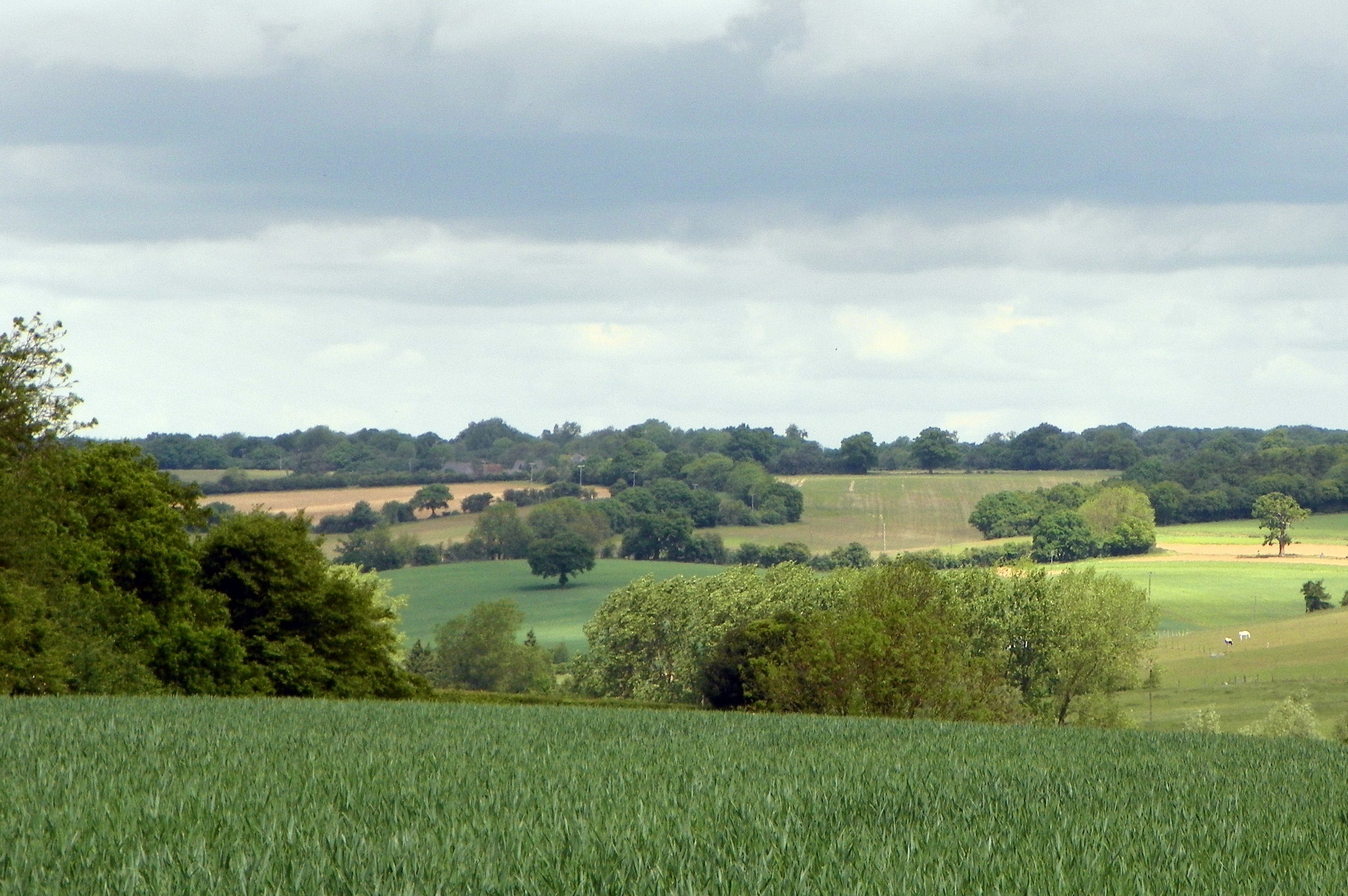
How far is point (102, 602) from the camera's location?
4034cm

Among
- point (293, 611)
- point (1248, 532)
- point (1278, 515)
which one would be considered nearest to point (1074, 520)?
point (1278, 515)

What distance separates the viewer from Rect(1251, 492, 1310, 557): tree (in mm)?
167875

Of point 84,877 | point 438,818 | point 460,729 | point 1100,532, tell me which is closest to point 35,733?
point 460,729

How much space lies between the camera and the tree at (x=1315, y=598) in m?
134

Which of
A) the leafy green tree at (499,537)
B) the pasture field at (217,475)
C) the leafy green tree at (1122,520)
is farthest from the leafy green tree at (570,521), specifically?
the leafy green tree at (1122,520)

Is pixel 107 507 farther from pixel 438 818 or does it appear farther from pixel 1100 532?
pixel 1100 532

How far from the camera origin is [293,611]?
44938 millimetres

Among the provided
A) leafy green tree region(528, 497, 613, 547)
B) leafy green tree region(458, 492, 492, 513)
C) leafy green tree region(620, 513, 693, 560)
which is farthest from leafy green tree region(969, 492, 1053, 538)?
leafy green tree region(458, 492, 492, 513)

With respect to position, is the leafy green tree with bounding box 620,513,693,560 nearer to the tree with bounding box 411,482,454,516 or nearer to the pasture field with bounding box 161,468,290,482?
the tree with bounding box 411,482,454,516

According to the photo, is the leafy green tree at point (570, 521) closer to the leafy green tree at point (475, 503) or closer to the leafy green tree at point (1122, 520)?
the leafy green tree at point (475, 503)

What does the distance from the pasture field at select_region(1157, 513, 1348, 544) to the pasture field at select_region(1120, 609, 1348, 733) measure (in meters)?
45.3

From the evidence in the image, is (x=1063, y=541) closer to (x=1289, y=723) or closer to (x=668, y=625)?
(x=668, y=625)

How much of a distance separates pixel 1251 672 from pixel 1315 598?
3573cm

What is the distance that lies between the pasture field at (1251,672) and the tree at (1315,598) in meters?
3.40
